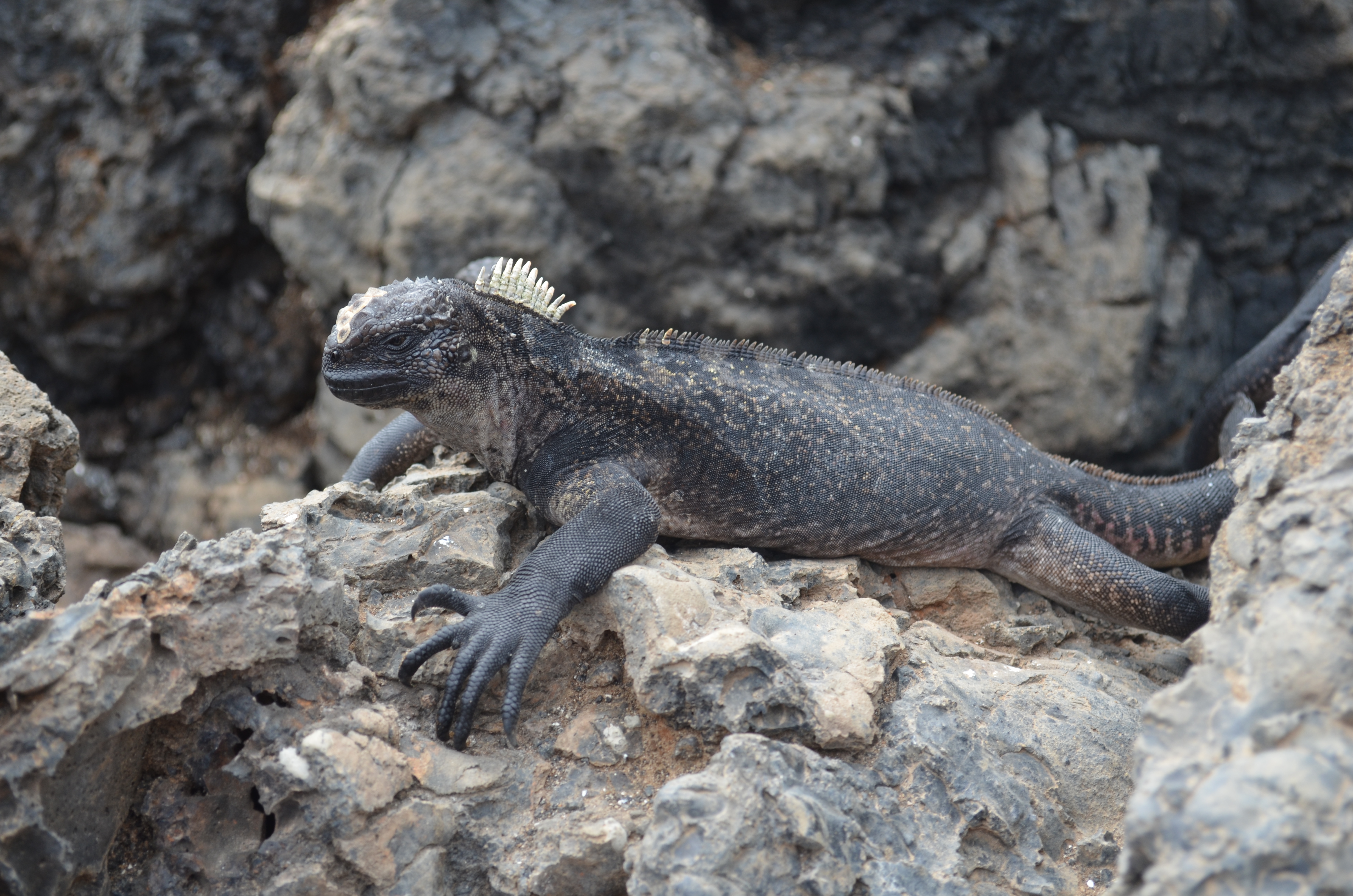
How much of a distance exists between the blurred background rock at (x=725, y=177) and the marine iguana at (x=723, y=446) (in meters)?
2.99

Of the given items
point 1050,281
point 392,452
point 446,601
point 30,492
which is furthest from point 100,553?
point 1050,281

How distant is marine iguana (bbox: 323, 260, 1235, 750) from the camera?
324 cm

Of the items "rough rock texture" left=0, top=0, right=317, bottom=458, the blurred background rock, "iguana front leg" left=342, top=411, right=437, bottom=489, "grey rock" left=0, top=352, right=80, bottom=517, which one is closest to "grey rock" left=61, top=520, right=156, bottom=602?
the blurred background rock

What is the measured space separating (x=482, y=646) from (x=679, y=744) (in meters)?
0.57

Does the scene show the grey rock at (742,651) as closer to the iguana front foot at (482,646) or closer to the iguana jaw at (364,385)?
the iguana front foot at (482,646)

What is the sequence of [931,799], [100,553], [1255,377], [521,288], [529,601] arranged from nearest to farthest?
A: [931,799] → [529,601] → [521,288] → [1255,377] → [100,553]

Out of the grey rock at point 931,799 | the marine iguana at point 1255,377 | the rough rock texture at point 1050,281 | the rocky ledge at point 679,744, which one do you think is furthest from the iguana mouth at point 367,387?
the rough rock texture at point 1050,281

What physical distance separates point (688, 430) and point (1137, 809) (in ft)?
6.59

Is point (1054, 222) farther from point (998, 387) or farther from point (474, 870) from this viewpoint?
point (474, 870)

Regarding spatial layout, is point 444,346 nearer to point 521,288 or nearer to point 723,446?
point 521,288

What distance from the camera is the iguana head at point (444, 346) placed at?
10.5 feet

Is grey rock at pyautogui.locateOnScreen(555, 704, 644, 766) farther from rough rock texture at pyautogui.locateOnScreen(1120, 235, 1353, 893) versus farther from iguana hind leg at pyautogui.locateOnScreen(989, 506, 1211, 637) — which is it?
iguana hind leg at pyautogui.locateOnScreen(989, 506, 1211, 637)

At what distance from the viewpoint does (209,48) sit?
720cm

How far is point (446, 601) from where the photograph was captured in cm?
280
